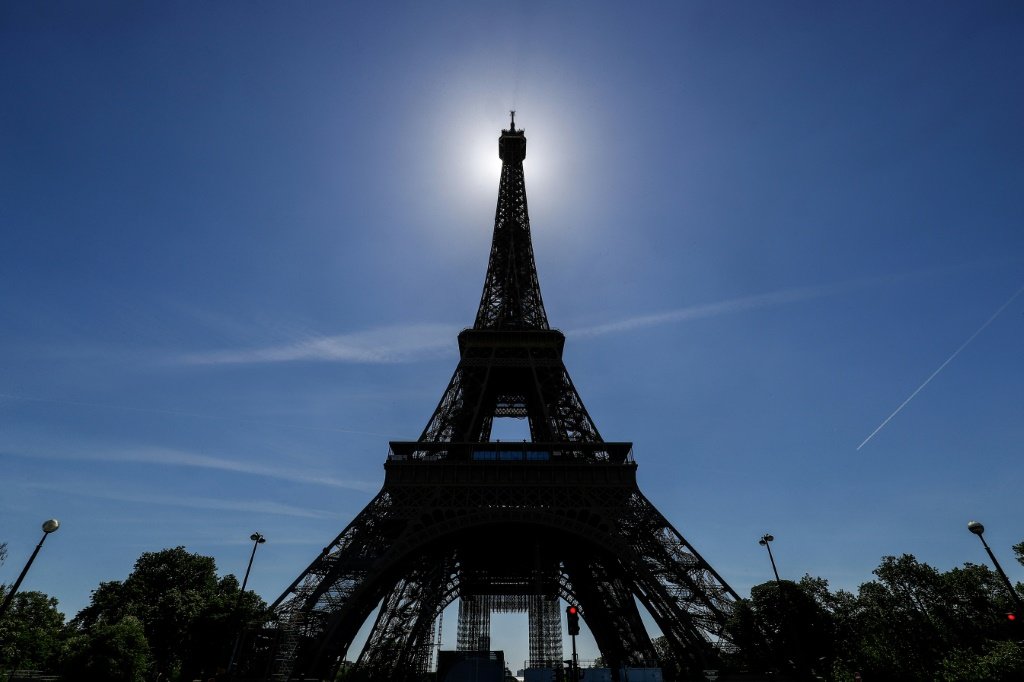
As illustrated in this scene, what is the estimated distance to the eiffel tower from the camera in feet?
105

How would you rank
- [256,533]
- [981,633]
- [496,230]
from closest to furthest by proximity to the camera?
[256,533], [981,633], [496,230]

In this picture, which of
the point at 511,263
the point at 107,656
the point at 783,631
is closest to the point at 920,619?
the point at 783,631

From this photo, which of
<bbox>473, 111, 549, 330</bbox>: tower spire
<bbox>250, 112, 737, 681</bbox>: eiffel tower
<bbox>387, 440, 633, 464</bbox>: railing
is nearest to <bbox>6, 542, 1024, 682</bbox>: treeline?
<bbox>250, 112, 737, 681</bbox>: eiffel tower

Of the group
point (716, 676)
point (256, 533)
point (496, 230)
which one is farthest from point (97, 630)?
point (496, 230)

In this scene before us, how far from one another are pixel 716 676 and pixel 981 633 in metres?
31.0

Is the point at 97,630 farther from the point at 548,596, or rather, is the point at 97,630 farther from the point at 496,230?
the point at 496,230

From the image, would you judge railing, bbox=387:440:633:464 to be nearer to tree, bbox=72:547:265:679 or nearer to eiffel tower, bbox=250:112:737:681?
eiffel tower, bbox=250:112:737:681

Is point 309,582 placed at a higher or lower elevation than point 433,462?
lower

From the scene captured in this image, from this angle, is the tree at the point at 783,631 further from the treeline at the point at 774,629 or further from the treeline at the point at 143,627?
the treeline at the point at 143,627

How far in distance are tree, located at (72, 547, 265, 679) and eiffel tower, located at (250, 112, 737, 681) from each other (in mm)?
10093

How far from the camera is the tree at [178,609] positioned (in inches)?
1449

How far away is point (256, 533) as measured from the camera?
32.4 meters

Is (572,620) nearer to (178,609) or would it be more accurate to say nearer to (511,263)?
(511,263)

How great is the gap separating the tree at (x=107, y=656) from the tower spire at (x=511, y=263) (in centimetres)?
3694
